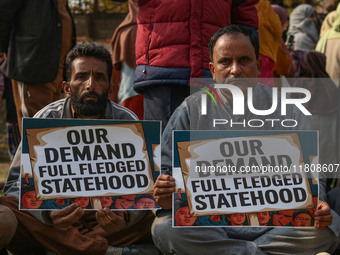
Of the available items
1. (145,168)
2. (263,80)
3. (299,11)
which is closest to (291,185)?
(145,168)

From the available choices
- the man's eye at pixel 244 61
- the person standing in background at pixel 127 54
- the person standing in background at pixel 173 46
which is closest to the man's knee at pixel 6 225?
the person standing in background at pixel 173 46

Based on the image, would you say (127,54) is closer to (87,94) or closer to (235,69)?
(87,94)

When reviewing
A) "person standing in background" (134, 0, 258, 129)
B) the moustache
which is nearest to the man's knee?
the moustache

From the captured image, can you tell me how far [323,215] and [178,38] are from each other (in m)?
1.52

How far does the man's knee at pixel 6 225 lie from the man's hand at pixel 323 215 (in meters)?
1.47

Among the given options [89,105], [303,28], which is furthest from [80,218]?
[303,28]

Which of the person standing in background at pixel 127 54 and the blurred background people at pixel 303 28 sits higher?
the person standing in background at pixel 127 54

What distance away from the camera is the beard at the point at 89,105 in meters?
3.61

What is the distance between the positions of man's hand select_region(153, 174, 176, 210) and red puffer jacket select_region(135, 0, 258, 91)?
3.45 ft

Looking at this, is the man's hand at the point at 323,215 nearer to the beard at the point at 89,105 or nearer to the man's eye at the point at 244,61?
the man's eye at the point at 244,61

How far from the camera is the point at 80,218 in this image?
3578 mm

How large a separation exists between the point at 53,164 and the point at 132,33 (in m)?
2.68

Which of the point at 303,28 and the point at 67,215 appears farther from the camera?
the point at 303,28

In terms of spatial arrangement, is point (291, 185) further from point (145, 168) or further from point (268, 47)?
point (268, 47)
